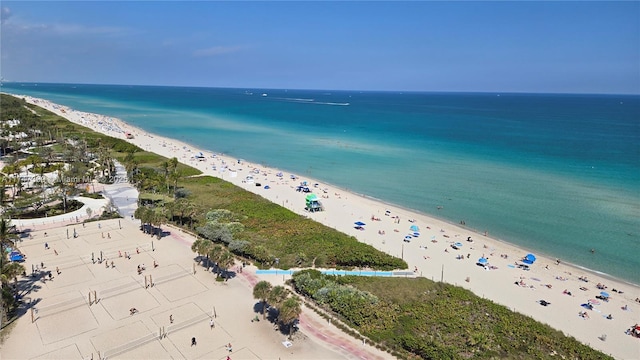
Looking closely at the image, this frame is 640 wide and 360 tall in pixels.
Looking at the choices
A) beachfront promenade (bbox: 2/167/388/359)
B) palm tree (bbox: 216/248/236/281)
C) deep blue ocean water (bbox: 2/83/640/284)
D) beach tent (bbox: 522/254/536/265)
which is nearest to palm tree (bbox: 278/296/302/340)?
beachfront promenade (bbox: 2/167/388/359)

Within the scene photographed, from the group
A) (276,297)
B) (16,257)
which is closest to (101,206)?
(16,257)

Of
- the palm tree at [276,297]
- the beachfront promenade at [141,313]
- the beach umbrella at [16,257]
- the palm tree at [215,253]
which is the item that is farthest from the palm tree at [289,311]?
the beach umbrella at [16,257]

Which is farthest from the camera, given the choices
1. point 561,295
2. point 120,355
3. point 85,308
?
point 561,295

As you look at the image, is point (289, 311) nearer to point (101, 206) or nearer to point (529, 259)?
point (529, 259)

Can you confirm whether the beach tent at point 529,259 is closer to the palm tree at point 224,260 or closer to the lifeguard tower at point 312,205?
the lifeguard tower at point 312,205

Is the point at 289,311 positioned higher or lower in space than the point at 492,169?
lower

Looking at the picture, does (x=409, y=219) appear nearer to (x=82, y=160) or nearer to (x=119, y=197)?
(x=119, y=197)

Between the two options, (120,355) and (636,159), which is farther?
(636,159)

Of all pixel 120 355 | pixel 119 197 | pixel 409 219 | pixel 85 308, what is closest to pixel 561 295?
pixel 409 219
